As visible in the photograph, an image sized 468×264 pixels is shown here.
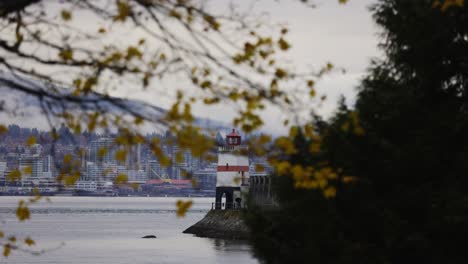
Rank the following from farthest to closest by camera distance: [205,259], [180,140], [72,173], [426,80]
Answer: [205,259] < [426,80] < [72,173] < [180,140]

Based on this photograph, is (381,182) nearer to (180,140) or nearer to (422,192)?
(422,192)

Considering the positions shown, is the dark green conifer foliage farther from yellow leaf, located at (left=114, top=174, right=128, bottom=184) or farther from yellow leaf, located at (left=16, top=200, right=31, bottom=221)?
yellow leaf, located at (left=16, top=200, right=31, bottom=221)

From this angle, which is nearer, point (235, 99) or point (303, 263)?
point (235, 99)

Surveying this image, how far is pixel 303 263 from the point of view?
16516 millimetres

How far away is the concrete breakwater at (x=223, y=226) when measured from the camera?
64.6 meters

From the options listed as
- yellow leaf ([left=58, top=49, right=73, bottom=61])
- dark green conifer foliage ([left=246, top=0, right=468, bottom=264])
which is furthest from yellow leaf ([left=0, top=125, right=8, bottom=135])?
dark green conifer foliage ([left=246, top=0, right=468, bottom=264])

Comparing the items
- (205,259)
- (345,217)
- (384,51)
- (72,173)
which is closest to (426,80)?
(384,51)

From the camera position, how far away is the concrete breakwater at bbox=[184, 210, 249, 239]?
6462 centimetres

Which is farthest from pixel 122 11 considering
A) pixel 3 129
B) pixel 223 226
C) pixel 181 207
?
pixel 223 226

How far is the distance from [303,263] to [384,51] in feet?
15.6

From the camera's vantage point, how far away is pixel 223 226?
68.2 m

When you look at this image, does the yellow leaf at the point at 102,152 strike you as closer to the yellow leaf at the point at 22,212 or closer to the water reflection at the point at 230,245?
the yellow leaf at the point at 22,212

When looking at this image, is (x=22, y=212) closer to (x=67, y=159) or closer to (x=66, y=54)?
(x=67, y=159)

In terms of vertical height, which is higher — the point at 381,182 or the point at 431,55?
the point at 431,55
